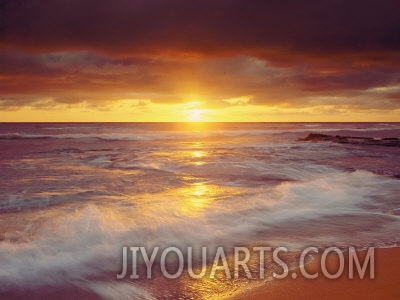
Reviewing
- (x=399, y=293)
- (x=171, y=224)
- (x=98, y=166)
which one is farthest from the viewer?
(x=98, y=166)

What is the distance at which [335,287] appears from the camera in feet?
13.2

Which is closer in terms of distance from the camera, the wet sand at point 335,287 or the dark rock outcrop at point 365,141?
the wet sand at point 335,287

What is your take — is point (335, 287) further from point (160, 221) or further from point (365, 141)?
point (365, 141)

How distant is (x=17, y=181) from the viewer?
11.3 meters

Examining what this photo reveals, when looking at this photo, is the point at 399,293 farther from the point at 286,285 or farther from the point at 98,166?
the point at 98,166

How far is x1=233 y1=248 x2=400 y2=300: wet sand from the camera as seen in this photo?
3.82 meters

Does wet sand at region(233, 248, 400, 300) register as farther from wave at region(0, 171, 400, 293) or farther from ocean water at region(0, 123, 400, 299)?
wave at region(0, 171, 400, 293)

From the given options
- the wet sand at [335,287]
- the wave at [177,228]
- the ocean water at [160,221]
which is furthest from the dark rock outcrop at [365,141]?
the wet sand at [335,287]

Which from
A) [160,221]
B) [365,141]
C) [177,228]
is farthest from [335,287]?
[365,141]

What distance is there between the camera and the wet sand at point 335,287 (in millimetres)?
3820

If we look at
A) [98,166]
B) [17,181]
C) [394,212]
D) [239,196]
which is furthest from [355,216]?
[98,166]

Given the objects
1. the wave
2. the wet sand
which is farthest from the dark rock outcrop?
the wet sand

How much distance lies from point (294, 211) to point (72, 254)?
4.49m

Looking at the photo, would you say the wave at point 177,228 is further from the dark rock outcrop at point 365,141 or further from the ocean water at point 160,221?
the dark rock outcrop at point 365,141
